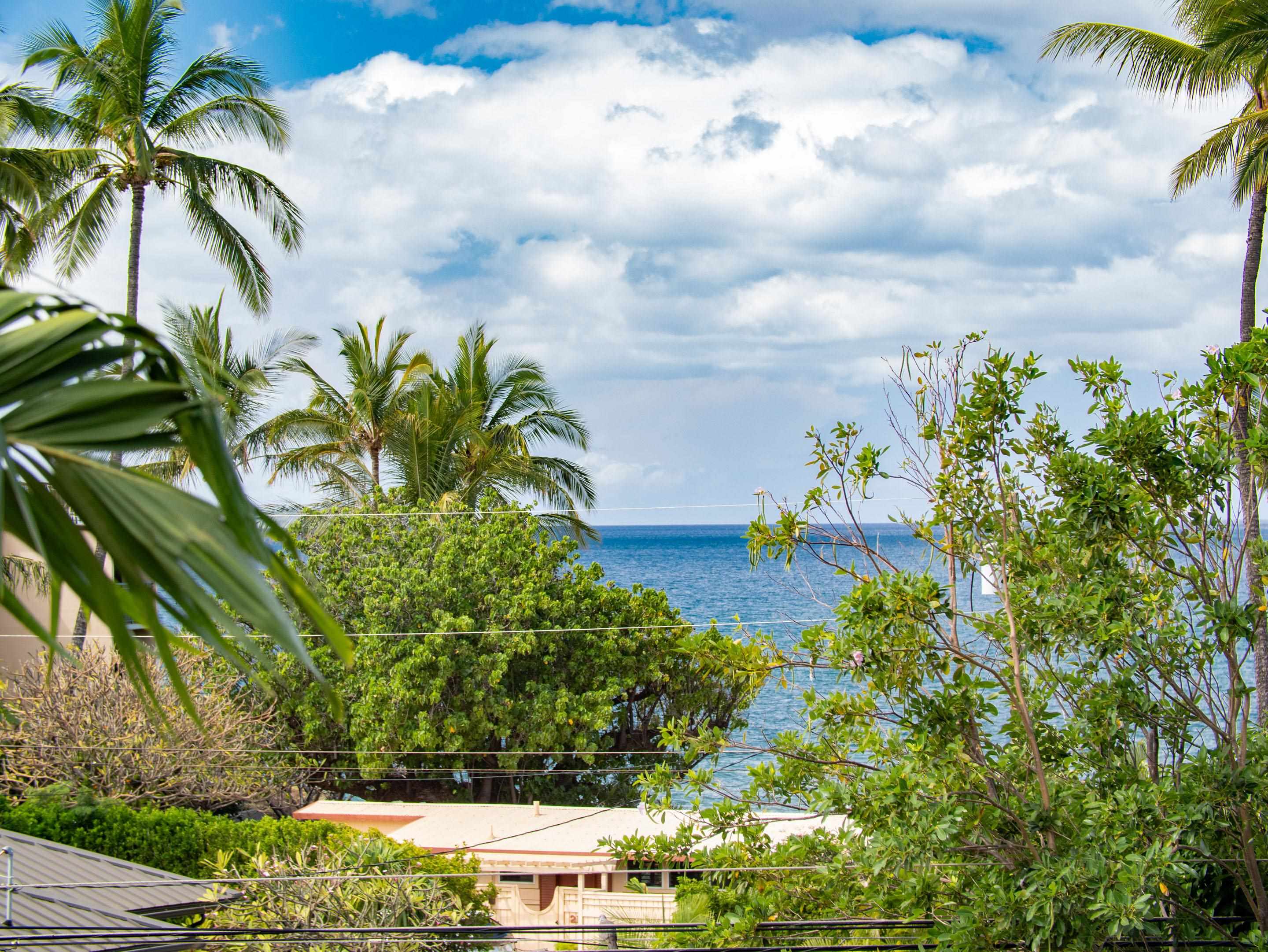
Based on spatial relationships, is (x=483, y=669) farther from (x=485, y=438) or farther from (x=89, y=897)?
(x=89, y=897)

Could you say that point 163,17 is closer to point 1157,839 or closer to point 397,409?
point 397,409

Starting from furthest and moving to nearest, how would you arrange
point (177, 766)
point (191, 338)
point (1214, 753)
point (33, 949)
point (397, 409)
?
point (397, 409) < point (191, 338) < point (177, 766) < point (33, 949) < point (1214, 753)

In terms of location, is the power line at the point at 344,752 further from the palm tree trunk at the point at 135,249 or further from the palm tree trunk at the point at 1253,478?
the palm tree trunk at the point at 1253,478

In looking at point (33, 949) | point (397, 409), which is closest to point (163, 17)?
point (397, 409)

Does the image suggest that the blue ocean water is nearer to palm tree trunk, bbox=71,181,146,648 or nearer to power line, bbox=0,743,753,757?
power line, bbox=0,743,753,757

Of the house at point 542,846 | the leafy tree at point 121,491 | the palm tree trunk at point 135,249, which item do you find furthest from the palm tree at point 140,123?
the leafy tree at point 121,491

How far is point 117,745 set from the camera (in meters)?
17.6

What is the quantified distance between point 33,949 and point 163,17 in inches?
639

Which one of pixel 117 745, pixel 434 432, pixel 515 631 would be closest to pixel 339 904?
pixel 117 745

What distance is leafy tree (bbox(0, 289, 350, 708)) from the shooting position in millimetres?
1438

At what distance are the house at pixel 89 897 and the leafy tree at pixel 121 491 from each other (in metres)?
7.72

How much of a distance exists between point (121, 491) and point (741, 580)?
80340mm

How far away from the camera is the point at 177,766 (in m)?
18.1

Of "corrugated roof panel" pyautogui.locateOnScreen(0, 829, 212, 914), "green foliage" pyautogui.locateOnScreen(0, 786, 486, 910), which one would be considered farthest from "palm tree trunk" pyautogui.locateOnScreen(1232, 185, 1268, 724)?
"green foliage" pyautogui.locateOnScreen(0, 786, 486, 910)
